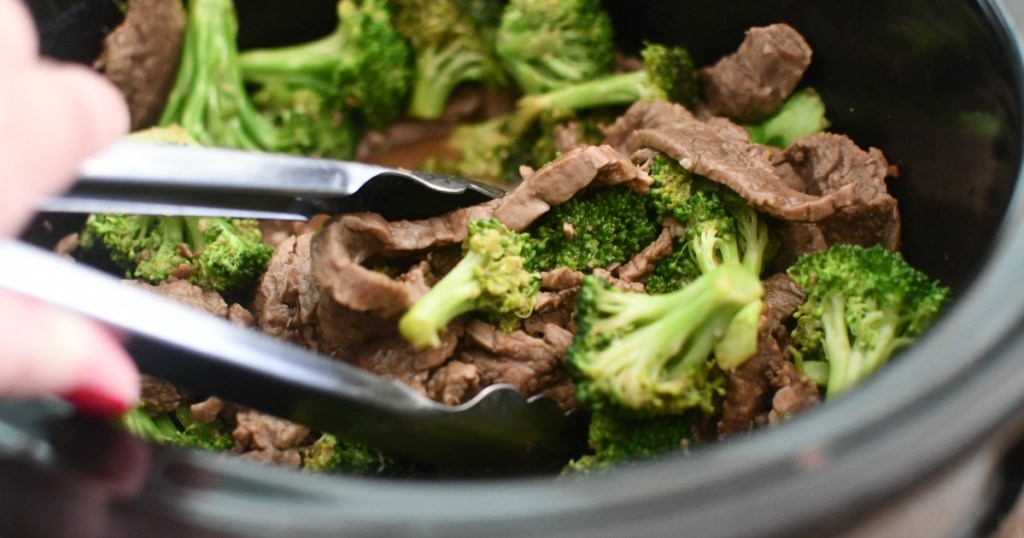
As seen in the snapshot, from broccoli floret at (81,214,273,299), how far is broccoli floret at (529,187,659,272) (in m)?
0.62

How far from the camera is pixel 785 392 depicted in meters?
1.55

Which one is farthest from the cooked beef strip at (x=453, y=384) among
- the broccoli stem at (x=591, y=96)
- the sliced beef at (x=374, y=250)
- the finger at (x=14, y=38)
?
the broccoli stem at (x=591, y=96)

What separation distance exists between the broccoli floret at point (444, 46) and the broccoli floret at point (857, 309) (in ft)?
3.93

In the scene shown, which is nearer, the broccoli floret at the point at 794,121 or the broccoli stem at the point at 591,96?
the broccoli floret at the point at 794,121

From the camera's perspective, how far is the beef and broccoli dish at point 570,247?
4.98 ft

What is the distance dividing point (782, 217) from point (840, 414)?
70 cm

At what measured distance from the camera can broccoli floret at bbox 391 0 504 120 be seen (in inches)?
96.0

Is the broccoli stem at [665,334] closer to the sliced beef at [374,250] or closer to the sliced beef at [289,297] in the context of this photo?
the sliced beef at [374,250]

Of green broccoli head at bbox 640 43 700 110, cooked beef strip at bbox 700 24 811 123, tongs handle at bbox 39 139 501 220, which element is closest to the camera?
tongs handle at bbox 39 139 501 220

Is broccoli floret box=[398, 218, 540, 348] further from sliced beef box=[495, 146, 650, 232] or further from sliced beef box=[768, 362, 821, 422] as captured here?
sliced beef box=[768, 362, 821, 422]

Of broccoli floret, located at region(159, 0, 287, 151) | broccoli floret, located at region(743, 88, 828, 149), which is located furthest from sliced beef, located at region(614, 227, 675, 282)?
broccoli floret, located at region(159, 0, 287, 151)

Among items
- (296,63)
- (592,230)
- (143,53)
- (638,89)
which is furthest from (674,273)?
(143,53)

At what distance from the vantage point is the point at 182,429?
6.00 ft

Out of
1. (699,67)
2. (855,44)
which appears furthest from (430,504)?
(699,67)
